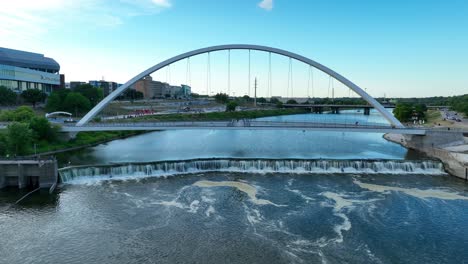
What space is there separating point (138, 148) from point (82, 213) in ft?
62.1

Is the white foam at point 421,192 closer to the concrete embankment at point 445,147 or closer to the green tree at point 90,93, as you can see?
the concrete embankment at point 445,147

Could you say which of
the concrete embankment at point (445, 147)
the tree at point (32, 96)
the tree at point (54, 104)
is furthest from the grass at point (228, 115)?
the concrete embankment at point (445, 147)

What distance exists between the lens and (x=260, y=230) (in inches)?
621

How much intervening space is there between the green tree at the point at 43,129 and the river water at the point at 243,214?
14.7 feet

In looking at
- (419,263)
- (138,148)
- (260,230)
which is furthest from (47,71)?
(419,263)

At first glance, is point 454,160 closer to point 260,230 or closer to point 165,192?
point 260,230

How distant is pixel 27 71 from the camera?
6450 centimetres

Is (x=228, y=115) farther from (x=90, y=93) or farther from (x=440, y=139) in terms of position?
(x=440, y=139)

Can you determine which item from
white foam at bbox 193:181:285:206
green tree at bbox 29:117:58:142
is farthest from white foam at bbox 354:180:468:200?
green tree at bbox 29:117:58:142

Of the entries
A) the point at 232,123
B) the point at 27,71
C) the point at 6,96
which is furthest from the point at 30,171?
the point at 27,71

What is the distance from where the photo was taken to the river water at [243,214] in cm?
1383

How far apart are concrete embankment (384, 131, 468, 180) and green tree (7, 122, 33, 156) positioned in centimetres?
3263

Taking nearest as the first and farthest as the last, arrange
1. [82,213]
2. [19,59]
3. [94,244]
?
[94,244] → [82,213] → [19,59]

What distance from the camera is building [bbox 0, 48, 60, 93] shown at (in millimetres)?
60500
